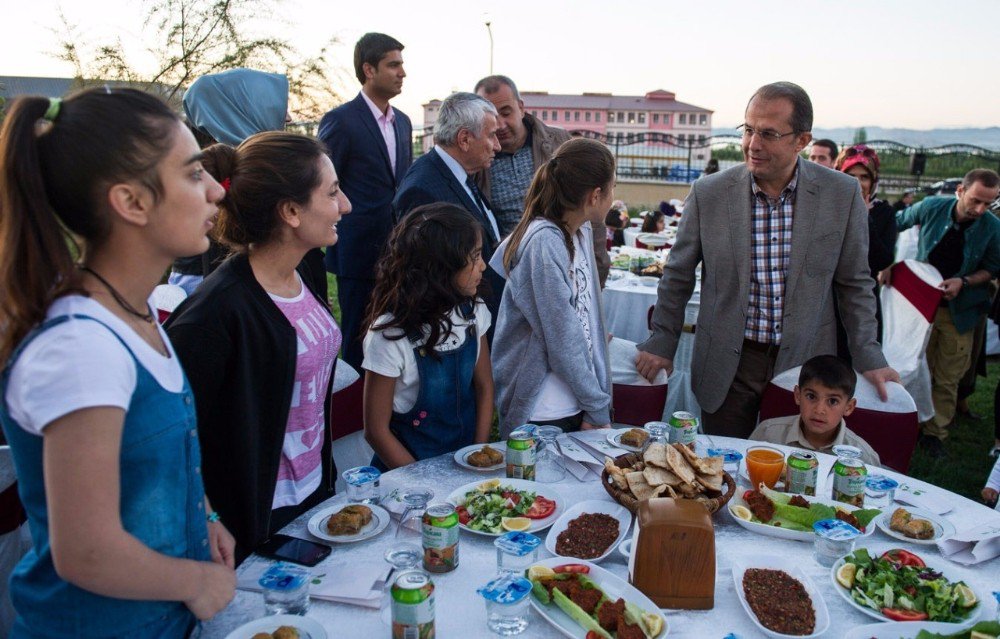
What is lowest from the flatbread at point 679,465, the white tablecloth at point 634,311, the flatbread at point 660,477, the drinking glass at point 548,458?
the white tablecloth at point 634,311

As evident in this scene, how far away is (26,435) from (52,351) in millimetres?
174

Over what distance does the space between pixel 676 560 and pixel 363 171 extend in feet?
11.0

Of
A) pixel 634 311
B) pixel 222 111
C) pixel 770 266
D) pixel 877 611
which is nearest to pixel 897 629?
pixel 877 611

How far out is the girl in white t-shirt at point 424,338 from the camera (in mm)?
2283

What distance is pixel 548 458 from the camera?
7.39 feet

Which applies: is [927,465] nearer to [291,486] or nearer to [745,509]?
[745,509]

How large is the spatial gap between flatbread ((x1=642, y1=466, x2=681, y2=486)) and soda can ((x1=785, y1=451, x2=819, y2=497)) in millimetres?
443

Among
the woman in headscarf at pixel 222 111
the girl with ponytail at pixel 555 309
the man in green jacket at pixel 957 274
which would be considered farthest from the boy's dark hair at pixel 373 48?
the man in green jacket at pixel 957 274

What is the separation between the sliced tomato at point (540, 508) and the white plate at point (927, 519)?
87cm

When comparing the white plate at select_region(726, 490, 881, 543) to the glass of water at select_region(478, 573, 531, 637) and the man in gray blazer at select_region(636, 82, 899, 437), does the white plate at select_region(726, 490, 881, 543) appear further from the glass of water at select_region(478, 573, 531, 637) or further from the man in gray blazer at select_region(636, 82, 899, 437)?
the man in gray blazer at select_region(636, 82, 899, 437)

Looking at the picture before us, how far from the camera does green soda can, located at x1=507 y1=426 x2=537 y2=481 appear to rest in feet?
6.60

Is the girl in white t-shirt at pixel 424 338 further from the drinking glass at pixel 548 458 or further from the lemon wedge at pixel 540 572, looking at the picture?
the lemon wedge at pixel 540 572

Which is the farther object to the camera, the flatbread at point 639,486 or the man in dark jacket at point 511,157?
the man in dark jacket at point 511,157

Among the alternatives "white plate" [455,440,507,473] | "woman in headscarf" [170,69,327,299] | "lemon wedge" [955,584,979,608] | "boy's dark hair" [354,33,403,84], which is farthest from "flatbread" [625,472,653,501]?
"boy's dark hair" [354,33,403,84]
